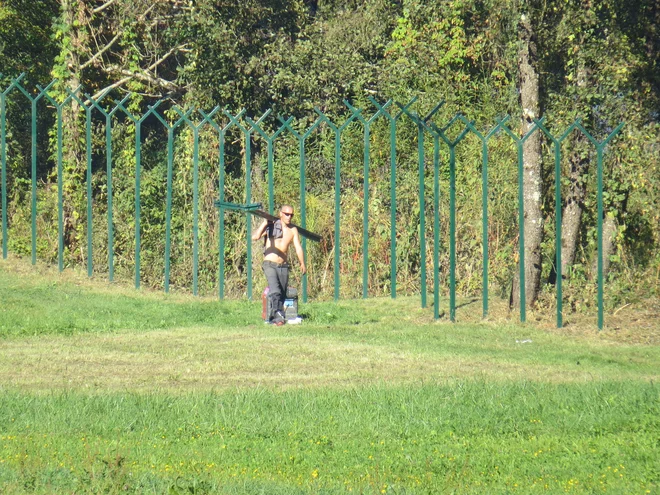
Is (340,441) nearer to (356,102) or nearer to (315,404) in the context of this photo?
(315,404)

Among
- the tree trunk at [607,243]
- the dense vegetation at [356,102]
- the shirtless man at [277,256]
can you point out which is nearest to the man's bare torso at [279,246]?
the shirtless man at [277,256]

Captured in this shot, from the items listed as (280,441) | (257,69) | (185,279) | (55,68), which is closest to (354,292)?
(185,279)

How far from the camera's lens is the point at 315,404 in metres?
8.42

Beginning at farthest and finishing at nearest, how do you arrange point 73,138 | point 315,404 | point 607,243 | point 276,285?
point 73,138, point 607,243, point 276,285, point 315,404

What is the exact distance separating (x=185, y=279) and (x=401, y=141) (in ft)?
15.4

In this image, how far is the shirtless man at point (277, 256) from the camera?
13500mm

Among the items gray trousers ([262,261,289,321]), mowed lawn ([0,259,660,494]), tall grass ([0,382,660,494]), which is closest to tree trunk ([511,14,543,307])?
mowed lawn ([0,259,660,494])

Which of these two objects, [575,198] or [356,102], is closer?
[575,198]

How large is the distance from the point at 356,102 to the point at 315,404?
12.6 metres

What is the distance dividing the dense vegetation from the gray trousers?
3.25 meters

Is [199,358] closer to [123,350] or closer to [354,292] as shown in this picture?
[123,350]

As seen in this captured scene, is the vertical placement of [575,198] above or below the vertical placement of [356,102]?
below

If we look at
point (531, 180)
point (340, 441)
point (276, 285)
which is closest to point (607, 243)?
point (531, 180)

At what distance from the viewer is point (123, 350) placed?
37.3ft
